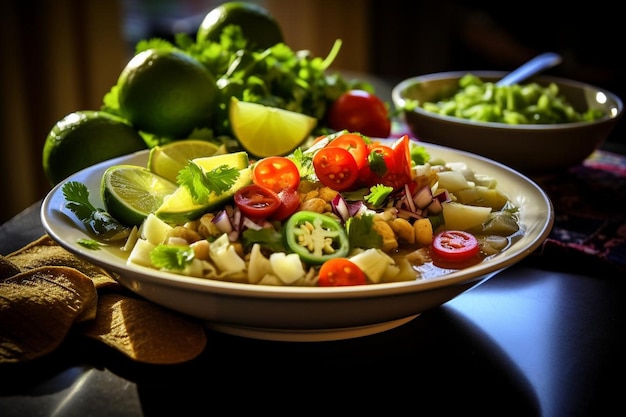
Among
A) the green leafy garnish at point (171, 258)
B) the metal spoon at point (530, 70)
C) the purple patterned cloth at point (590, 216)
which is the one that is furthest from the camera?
the metal spoon at point (530, 70)

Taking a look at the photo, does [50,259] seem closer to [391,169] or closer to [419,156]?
Result: [391,169]

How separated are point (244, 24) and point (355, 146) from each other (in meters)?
1.13

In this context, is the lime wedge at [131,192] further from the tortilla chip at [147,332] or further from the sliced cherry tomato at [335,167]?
the sliced cherry tomato at [335,167]

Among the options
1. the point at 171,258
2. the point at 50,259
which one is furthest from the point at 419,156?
the point at 50,259

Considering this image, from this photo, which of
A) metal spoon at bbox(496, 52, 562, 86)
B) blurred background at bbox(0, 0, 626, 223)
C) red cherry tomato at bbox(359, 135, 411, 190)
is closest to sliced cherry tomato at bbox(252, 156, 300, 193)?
red cherry tomato at bbox(359, 135, 411, 190)

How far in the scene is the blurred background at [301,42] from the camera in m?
3.25

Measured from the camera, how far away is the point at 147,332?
1066 millimetres

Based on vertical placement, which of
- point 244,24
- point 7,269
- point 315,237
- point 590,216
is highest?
point 244,24

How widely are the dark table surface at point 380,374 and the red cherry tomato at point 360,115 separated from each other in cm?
92

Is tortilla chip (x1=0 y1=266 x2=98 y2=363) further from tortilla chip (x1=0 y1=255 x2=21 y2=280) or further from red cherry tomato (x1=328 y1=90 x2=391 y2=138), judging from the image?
red cherry tomato (x1=328 y1=90 x2=391 y2=138)

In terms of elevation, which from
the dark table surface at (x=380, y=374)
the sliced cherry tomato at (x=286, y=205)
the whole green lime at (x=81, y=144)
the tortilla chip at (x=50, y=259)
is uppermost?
the sliced cherry tomato at (x=286, y=205)

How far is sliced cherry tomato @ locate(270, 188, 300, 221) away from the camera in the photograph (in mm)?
1185

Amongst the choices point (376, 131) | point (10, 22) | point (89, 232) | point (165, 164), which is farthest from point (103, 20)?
point (89, 232)

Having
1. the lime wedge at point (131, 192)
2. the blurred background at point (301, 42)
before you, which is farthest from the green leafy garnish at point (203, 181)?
the blurred background at point (301, 42)
